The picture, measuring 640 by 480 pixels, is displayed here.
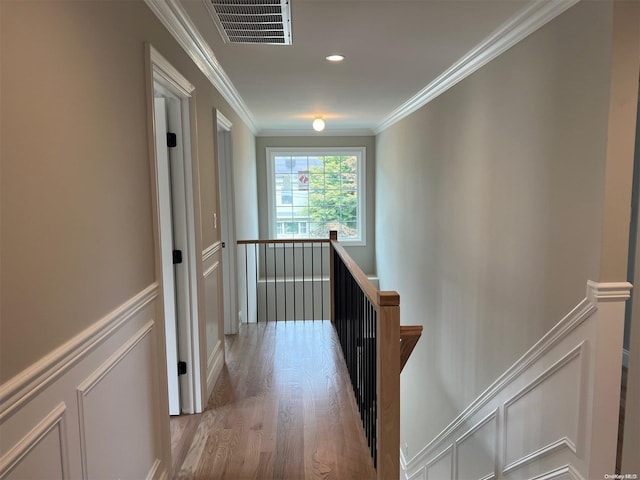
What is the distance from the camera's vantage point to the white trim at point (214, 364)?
3139 mm

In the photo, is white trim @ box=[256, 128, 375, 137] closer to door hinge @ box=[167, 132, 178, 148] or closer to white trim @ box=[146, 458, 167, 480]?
door hinge @ box=[167, 132, 178, 148]

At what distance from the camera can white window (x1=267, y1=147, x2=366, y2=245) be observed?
732 cm

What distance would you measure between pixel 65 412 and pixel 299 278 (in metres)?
6.06

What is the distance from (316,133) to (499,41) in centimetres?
471

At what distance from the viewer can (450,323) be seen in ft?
12.5

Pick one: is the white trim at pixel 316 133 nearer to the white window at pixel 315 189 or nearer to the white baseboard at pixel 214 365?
the white window at pixel 315 189

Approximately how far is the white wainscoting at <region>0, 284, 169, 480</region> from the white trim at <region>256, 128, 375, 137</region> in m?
5.42

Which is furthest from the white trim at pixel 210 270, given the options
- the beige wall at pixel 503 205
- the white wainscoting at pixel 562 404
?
the white wainscoting at pixel 562 404

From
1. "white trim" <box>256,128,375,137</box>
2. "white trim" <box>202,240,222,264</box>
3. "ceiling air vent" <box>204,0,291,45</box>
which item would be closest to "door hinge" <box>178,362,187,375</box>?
"white trim" <box>202,240,222,264</box>

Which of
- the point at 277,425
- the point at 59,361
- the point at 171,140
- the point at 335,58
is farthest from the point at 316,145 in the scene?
the point at 59,361

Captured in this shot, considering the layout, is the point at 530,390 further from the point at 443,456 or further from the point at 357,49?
the point at 357,49

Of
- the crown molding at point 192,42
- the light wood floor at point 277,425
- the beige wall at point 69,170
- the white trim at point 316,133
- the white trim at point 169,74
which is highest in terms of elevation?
the white trim at point 316,133

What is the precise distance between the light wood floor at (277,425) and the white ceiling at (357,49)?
235 cm

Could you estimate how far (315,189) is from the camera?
7387 millimetres
